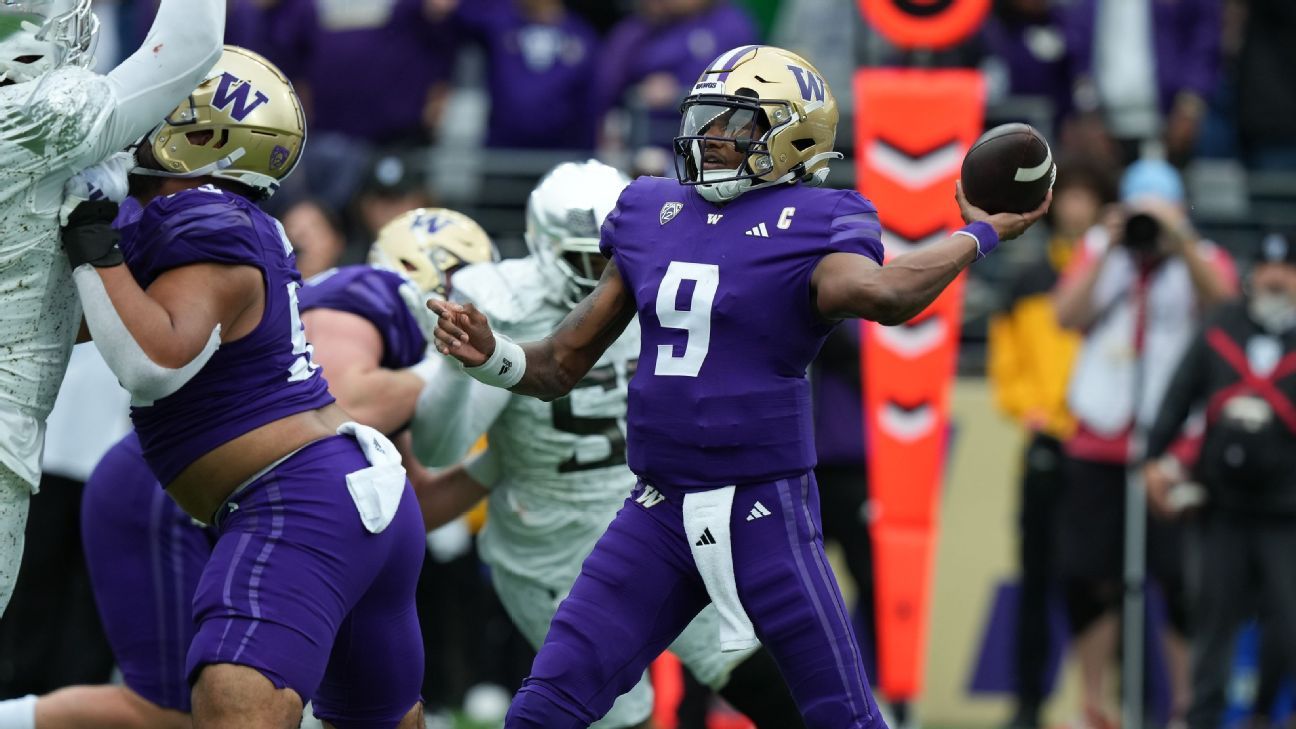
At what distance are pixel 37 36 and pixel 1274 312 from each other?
530 cm

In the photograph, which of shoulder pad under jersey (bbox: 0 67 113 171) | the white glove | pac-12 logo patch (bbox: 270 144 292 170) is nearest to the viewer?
shoulder pad under jersey (bbox: 0 67 113 171)

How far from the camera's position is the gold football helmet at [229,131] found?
14.1 ft

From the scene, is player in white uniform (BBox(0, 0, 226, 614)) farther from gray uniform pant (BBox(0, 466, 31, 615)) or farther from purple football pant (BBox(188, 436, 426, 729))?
purple football pant (BBox(188, 436, 426, 729))

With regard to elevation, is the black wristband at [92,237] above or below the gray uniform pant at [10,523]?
above

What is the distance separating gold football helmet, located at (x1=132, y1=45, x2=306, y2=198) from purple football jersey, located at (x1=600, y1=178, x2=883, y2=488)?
853mm

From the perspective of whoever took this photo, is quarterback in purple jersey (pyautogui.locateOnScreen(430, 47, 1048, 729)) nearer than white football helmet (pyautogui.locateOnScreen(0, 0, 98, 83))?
No

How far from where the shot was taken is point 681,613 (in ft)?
14.3

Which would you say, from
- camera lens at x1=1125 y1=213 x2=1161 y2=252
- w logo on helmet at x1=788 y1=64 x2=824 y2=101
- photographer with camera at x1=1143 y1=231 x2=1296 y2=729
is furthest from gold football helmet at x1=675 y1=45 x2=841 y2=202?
photographer with camera at x1=1143 y1=231 x2=1296 y2=729

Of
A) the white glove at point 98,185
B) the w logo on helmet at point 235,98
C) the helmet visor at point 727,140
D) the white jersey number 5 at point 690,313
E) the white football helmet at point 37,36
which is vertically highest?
the white football helmet at point 37,36

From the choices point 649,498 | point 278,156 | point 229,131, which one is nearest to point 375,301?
point 278,156

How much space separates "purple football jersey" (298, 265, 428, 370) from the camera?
520 cm

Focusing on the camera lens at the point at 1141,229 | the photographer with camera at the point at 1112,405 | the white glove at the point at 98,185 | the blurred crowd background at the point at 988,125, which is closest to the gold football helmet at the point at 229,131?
the white glove at the point at 98,185

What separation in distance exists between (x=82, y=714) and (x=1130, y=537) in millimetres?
4284

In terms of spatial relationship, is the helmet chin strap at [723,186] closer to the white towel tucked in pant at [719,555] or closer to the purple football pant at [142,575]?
the white towel tucked in pant at [719,555]
